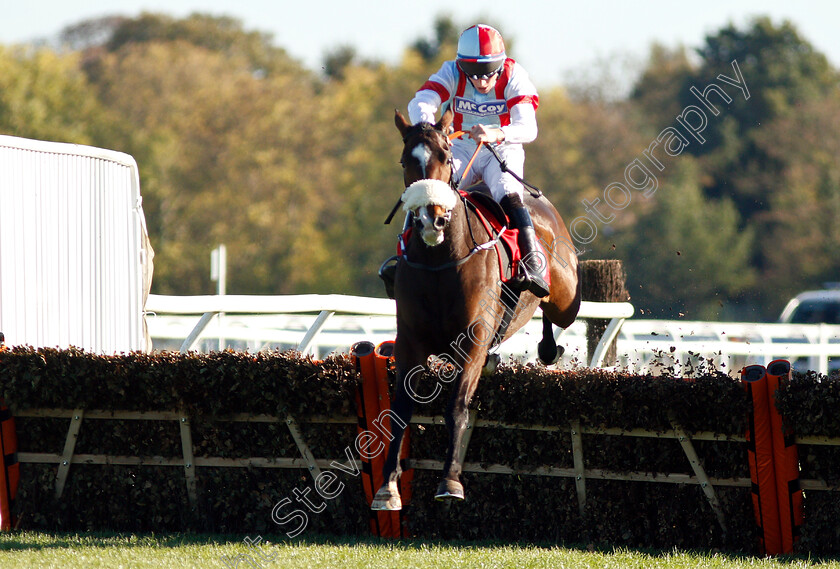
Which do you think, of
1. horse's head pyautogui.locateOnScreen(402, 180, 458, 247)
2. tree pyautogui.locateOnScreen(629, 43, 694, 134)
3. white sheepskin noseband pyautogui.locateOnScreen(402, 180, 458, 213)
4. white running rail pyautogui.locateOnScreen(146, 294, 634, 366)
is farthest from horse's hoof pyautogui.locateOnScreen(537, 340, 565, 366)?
tree pyautogui.locateOnScreen(629, 43, 694, 134)

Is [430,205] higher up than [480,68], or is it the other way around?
[480,68]

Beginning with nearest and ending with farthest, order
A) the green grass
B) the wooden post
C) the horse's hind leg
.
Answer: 1. the green grass
2. the horse's hind leg
3. the wooden post

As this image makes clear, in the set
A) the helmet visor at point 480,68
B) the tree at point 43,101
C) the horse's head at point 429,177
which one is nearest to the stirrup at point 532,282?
the horse's head at point 429,177

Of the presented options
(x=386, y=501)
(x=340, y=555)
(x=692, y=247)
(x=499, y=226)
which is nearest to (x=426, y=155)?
(x=499, y=226)

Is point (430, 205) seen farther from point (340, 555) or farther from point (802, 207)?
point (802, 207)

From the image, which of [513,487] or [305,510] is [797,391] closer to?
[513,487]

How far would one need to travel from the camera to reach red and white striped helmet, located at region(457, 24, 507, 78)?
609 centimetres

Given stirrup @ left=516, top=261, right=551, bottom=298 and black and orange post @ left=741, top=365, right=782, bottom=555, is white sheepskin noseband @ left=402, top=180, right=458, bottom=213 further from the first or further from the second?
black and orange post @ left=741, top=365, right=782, bottom=555

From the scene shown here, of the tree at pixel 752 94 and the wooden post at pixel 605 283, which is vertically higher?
the tree at pixel 752 94

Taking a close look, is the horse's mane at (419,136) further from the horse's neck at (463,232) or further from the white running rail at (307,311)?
the white running rail at (307,311)

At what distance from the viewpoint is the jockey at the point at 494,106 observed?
607 cm

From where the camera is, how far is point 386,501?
5.16 m

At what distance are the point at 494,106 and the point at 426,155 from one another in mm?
→ 1220

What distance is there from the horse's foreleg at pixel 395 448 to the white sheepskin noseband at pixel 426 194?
3.16ft
